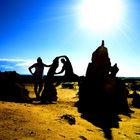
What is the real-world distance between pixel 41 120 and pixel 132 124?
504cm

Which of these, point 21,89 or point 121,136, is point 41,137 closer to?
point 121,136

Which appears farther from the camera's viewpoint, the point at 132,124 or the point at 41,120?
the point at 132,124

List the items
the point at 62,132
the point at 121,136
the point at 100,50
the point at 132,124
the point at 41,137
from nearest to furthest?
the point at 41,137, the point at 62,132, the point at 121,136, the point at 132,124, the point at 100,50

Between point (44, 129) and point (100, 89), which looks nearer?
point (44, 129)

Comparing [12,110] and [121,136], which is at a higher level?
[12,110]

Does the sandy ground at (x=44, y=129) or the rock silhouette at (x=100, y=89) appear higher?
the rock silhouette at (x=100, y=89)

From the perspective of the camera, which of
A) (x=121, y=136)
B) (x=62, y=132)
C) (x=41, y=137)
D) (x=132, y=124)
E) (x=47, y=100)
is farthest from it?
(x=47, y=100)

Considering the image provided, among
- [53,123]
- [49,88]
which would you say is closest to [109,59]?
[49,88]

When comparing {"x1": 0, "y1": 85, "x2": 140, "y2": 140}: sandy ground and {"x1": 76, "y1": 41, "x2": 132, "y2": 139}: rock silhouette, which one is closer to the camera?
{"x1": 0, "y1": 85, "x2": 140, "y2": 140}: sandy ground

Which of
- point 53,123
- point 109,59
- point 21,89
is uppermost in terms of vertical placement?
point 109,59

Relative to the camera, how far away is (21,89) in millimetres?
14117

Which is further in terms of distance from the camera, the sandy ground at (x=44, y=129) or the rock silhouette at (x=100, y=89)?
the rock silhouette at (x=100, y=89)

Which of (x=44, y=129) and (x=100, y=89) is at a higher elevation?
(x=100, y=89)

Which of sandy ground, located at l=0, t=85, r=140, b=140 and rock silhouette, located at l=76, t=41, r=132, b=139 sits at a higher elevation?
rock silhouette, located at l=76, t=41, r=132, b=139
